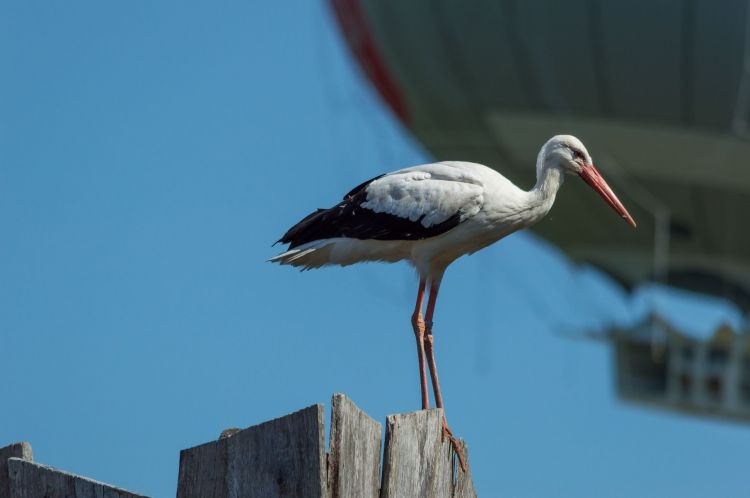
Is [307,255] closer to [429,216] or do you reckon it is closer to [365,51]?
[429,216]

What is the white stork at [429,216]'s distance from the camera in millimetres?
7227

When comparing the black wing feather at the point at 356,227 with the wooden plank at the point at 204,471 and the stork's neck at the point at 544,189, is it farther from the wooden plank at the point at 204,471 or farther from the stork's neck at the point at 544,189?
the wooden plank at the point at 204,471

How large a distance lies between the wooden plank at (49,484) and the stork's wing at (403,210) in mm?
3140

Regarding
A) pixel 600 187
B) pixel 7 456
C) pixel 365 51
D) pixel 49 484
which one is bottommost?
pixel 49 484

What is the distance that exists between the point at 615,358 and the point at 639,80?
8.48 m

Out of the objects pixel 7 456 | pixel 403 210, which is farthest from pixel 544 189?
pixel 7 456

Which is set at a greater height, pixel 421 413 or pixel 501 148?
pixel 501 148

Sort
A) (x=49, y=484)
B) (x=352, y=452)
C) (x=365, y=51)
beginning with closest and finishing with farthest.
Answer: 1. (x=352, y=452)
2. (x=49, y=484)
3. (x=365, y=51)

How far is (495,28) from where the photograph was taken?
2516 centimetres

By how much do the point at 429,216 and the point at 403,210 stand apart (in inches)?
5.8

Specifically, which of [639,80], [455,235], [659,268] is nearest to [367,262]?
[455,235]

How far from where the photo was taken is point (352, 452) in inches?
166

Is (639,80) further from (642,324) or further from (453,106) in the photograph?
(642,324)

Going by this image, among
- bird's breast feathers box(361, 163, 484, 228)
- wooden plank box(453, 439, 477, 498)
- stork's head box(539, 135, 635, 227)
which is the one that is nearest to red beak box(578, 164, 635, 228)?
stork's head box(539, 135, 635, 227)
